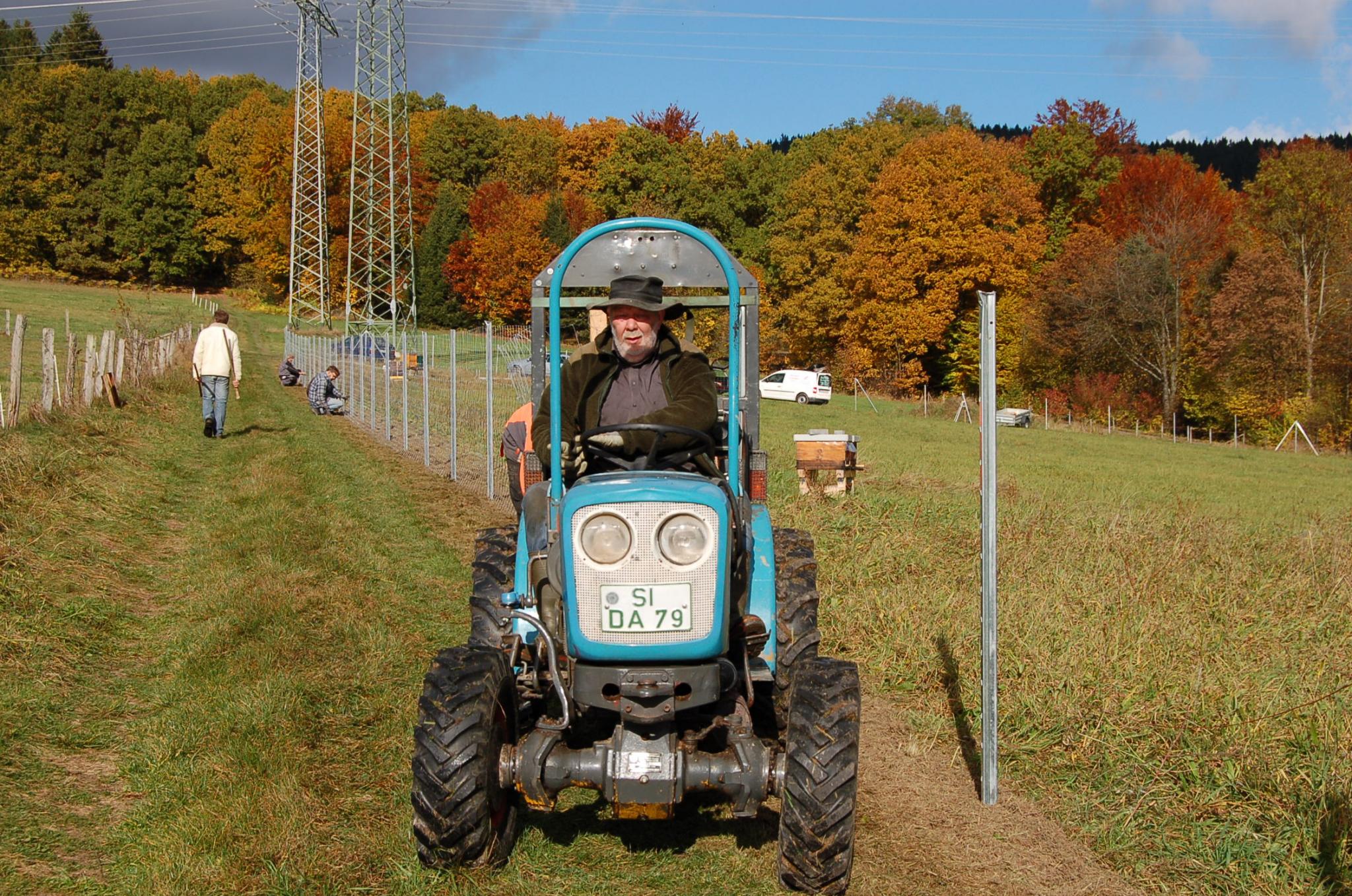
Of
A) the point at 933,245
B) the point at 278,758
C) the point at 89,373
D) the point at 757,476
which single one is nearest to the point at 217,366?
the point at 89,373

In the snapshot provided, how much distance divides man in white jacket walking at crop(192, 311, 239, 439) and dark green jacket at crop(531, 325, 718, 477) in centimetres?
1236

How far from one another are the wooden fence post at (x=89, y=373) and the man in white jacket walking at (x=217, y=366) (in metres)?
1.29

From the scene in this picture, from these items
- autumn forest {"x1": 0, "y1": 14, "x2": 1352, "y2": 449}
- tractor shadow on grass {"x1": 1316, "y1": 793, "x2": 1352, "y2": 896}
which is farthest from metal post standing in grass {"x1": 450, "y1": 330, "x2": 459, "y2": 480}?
autumn forest {"x1": 0, "y1": 14, "x2": 1352, "y2": 449}

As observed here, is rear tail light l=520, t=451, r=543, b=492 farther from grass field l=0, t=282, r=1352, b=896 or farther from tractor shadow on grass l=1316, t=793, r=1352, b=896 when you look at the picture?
tractor shadow on grass l=1316, t=793, r=1352, b=896

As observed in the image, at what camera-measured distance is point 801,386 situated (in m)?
50.2

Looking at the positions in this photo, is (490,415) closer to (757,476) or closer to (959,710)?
(959,710)

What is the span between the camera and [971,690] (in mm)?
6895

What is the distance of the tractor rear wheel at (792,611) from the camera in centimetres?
536

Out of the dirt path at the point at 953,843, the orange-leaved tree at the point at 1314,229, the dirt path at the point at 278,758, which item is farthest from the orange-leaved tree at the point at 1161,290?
the dirt path at the point at 953,843

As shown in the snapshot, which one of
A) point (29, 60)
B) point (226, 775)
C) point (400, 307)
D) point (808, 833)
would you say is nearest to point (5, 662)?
point (226, 775)

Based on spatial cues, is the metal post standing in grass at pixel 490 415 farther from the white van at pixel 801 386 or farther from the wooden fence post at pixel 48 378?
the white van at pixel 801 386

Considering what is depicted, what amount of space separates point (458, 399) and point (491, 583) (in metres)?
10.3

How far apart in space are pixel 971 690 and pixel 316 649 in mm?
3746

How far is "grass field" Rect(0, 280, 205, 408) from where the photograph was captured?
87.7ft
